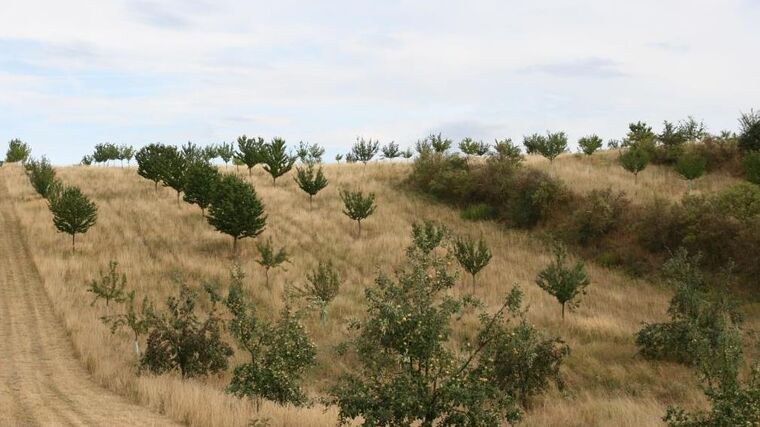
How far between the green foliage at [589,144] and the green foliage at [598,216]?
54.8 feet

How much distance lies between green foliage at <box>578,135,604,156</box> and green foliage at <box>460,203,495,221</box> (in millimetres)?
15114

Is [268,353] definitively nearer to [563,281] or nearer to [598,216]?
[563,281]

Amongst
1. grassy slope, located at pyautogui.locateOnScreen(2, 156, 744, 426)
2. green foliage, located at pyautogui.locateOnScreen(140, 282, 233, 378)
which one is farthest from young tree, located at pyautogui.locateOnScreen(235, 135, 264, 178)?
green foliage, located at pyautogui.locateOnScreen(140, 282, 233, 378)

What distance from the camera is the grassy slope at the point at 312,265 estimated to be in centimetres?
1446

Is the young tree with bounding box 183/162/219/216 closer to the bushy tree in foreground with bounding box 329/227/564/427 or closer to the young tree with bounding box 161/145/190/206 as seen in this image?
the young tree with bounding box 161/145/190/206

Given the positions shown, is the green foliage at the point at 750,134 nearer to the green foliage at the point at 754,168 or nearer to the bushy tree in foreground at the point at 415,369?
the green foliage at the point at 754,168

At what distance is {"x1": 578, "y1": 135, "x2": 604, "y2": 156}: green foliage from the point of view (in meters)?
49.8

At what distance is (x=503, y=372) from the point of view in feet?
55.0

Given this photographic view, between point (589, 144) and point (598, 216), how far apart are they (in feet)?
65.4

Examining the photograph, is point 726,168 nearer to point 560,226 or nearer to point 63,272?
point 560,226

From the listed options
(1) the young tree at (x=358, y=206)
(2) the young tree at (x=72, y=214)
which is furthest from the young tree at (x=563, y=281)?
(2) the young tree at (x=72, y=214)

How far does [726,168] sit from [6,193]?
4937cm

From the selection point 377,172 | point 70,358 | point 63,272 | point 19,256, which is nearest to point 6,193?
point 19,256

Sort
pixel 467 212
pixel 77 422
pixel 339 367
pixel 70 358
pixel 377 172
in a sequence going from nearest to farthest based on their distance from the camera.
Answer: pixel 77 422
pixel 70 358
pixel 339 367
pixel 467 212
pixel 377 172
